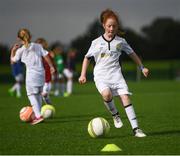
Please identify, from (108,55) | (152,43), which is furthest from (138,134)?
(152,43)

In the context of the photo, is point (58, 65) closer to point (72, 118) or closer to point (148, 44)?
point (72, 118)

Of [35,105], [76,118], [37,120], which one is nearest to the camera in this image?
[37,120]

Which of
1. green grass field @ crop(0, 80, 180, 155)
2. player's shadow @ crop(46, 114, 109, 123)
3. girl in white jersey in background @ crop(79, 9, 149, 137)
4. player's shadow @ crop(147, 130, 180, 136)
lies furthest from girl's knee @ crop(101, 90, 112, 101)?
player's shadow @ crop(46, 114, 109, 123)

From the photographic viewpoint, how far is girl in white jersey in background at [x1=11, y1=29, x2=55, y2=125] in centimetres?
1509

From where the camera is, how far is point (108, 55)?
38.9 ft

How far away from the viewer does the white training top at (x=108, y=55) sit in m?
11.8

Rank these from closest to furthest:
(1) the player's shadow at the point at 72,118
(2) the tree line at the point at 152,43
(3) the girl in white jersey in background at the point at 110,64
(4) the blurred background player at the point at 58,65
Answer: (3) the girl in white jersey in background at the point at 110,64 < (1) the player's shadow at the point at 72,118 < (4) the blurred background player at the point at 58,65 < (2) the tree line at the point at 152,43

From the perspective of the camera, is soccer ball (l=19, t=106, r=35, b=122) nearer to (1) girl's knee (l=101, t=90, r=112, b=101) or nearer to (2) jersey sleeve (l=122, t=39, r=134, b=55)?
(1) girl's knee (l=101, t=90, r=112, b=101)

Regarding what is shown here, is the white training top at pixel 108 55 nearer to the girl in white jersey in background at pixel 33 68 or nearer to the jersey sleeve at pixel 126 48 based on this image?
the jersey sleeve at pixel 126 48

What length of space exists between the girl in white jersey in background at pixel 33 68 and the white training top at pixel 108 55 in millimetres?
3507

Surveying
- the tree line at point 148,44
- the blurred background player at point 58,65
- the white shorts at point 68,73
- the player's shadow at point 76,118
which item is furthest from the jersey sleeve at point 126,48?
the tree line at point 148,44

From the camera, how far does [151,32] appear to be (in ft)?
396

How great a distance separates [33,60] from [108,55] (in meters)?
3.87

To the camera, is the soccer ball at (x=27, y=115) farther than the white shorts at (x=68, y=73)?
No
